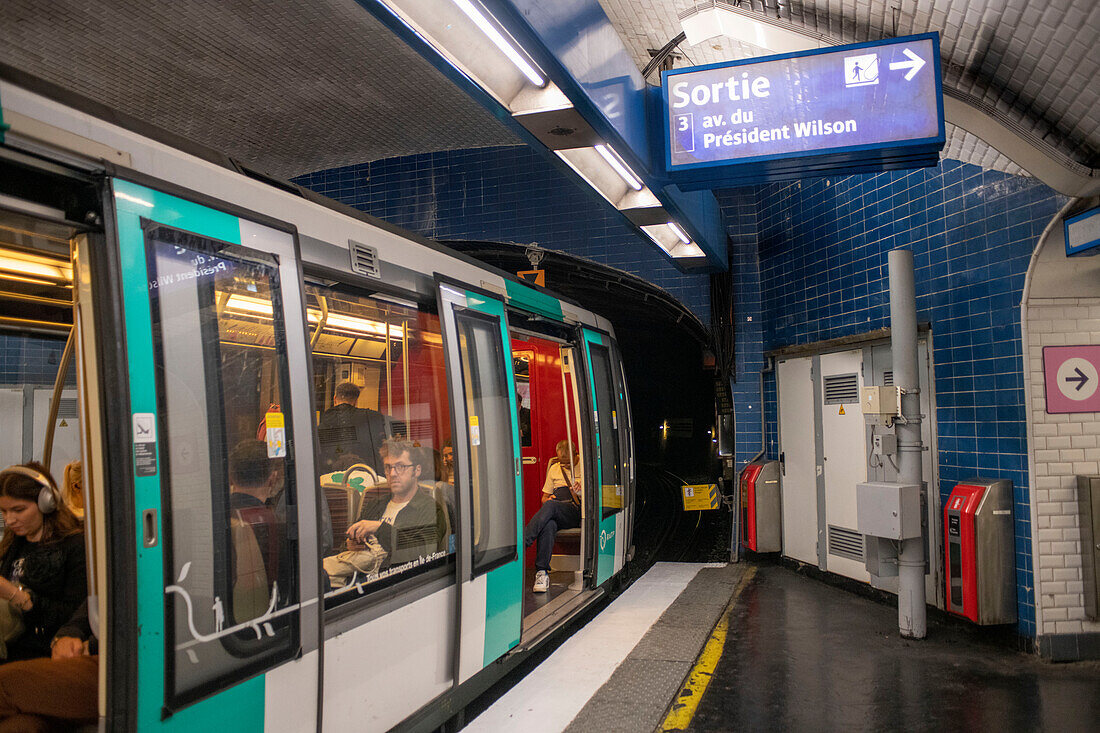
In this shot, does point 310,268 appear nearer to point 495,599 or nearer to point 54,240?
point 54,240

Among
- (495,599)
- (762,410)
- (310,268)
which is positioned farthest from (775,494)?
(310,268)

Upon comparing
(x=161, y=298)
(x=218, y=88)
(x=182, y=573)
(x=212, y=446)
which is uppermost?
(x=218, y=88)

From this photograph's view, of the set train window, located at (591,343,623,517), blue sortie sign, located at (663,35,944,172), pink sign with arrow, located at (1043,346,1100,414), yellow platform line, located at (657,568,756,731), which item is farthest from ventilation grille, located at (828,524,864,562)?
blue sortie sign, located at (663,35,944,172)

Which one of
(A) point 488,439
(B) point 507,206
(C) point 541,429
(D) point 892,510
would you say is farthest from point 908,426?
(B) point 507,206

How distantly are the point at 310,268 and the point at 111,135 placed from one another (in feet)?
3.10

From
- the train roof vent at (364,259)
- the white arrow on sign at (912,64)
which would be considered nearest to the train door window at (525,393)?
the train roof vent at (364,259)

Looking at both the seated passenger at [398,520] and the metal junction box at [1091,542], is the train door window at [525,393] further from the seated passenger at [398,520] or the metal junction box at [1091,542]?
the metal junction box at [1091,542]

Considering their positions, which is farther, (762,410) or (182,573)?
(762,410)

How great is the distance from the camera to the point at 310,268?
304 centimetres

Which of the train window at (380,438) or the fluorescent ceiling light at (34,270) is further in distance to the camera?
the train window at (380,438)

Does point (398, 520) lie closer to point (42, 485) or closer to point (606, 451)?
point (42, 485)

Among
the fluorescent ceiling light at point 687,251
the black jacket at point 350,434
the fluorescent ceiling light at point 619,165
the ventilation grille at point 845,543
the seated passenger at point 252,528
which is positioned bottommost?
the ventilation grille at point 845,543

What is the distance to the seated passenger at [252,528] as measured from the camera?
2.44 metres

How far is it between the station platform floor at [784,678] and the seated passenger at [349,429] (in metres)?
1.59
